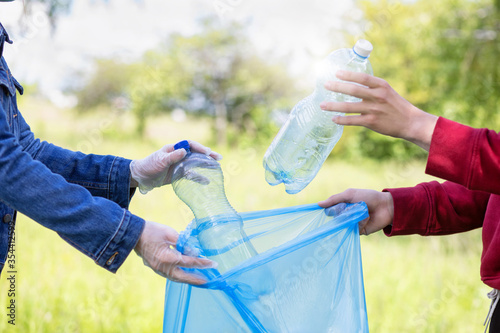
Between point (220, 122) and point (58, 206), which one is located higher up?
point (220, 122)

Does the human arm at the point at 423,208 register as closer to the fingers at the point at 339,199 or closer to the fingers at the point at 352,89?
the fingers at the point at 339,199

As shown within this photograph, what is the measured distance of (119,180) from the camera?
141cm

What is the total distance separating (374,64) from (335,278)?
6.40 meters

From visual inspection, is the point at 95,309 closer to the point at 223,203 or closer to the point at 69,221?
the point at 223,203

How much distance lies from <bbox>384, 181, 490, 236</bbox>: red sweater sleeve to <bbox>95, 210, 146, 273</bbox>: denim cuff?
780 mm

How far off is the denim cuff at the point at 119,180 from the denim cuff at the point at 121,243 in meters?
0.36

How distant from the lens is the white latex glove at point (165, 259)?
109cm

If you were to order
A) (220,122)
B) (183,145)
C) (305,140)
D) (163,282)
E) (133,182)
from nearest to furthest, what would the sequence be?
(183,145) < (133,182) < (305,140) < (163,282) < (220,122)

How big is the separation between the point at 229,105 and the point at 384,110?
7.62 meters

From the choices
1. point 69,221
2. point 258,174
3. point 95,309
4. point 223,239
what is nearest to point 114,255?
point 69,221

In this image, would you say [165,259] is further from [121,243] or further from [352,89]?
[352,89]

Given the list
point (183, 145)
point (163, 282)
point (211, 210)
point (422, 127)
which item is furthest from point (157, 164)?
point (163, 282)

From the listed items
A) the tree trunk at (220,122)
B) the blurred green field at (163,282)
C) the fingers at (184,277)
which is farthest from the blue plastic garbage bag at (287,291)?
the tree trunk at (220,122)

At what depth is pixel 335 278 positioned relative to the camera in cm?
124
